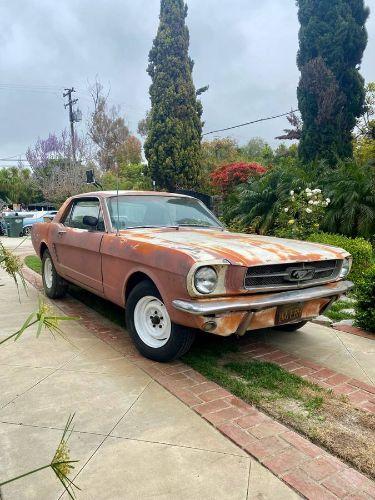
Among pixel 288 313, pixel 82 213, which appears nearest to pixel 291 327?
pixel 288 313

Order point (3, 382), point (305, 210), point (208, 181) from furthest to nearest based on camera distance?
point (208, 181) → point (305, 210) → point (3, 382)

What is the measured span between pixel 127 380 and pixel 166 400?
0.47 meters

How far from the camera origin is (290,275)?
11.3ft

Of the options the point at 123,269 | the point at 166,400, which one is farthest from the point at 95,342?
the point at 166,400

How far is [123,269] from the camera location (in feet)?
13.0

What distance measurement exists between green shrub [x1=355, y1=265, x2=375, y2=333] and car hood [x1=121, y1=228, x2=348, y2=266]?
85 centimetres

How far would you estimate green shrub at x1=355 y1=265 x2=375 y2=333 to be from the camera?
455 cm

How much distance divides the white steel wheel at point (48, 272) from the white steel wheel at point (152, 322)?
2.86m

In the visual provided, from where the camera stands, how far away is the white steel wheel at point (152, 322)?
363 cm

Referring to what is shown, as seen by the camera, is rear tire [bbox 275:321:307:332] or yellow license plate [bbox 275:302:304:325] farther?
rear tire [bbox 275:321:307:332]

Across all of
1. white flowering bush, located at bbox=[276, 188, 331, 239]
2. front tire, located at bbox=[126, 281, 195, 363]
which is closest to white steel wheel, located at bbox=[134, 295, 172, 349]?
front tire, located at bbox=[126, 281, 195, 363]

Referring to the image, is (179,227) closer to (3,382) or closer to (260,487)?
(3,382)

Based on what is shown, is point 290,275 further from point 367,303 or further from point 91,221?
point 91,221

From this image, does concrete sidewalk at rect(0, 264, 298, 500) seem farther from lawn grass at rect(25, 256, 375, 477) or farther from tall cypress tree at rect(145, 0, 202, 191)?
tall cypress tree at rect(145, 0, 202, 191)
